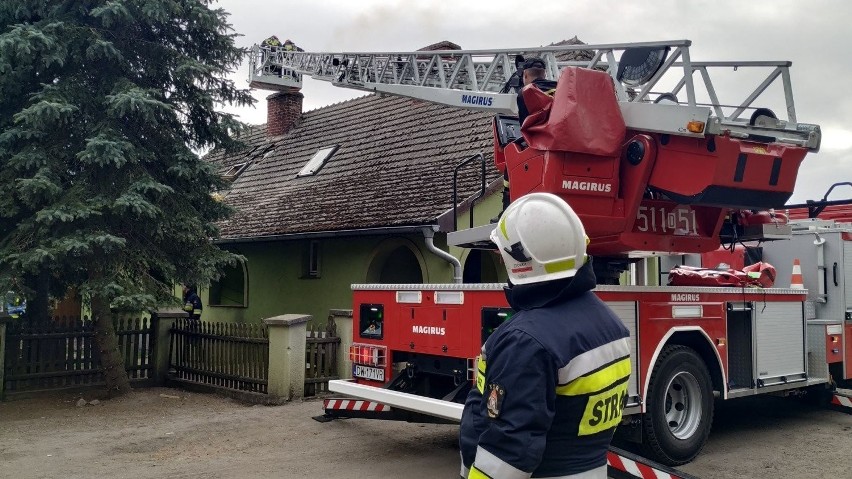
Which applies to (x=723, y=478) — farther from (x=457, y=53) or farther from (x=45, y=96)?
(x=45, y=96)

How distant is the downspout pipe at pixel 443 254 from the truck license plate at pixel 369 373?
15.7ft

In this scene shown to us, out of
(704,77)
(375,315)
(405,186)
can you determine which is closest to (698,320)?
(704,77)

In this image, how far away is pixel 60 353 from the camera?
426 inches

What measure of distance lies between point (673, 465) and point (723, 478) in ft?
1.33

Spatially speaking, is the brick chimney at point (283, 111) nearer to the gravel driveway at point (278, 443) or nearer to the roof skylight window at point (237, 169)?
the roof skylight window at point (237, 169)

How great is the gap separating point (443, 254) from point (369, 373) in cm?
517

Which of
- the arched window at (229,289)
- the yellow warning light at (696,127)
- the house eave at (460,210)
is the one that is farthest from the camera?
the arched window at (229,289)

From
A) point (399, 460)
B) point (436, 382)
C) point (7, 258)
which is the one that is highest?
point (7, 258)

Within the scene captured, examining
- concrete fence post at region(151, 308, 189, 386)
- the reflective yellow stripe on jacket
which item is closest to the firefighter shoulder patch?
the reflective yellow stripe on jacket

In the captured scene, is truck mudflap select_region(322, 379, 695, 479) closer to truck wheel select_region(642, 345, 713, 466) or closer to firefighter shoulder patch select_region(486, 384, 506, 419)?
truck wheel select_region(642, 345, 713, 466)

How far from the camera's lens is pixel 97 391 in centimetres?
1094

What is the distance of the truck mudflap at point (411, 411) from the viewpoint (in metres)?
4.70

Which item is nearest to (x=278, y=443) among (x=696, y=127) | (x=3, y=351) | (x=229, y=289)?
(x=3, y=351)

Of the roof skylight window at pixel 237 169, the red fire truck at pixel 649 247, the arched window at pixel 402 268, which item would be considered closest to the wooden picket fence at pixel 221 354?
the red fire truck at pixel 649 247
